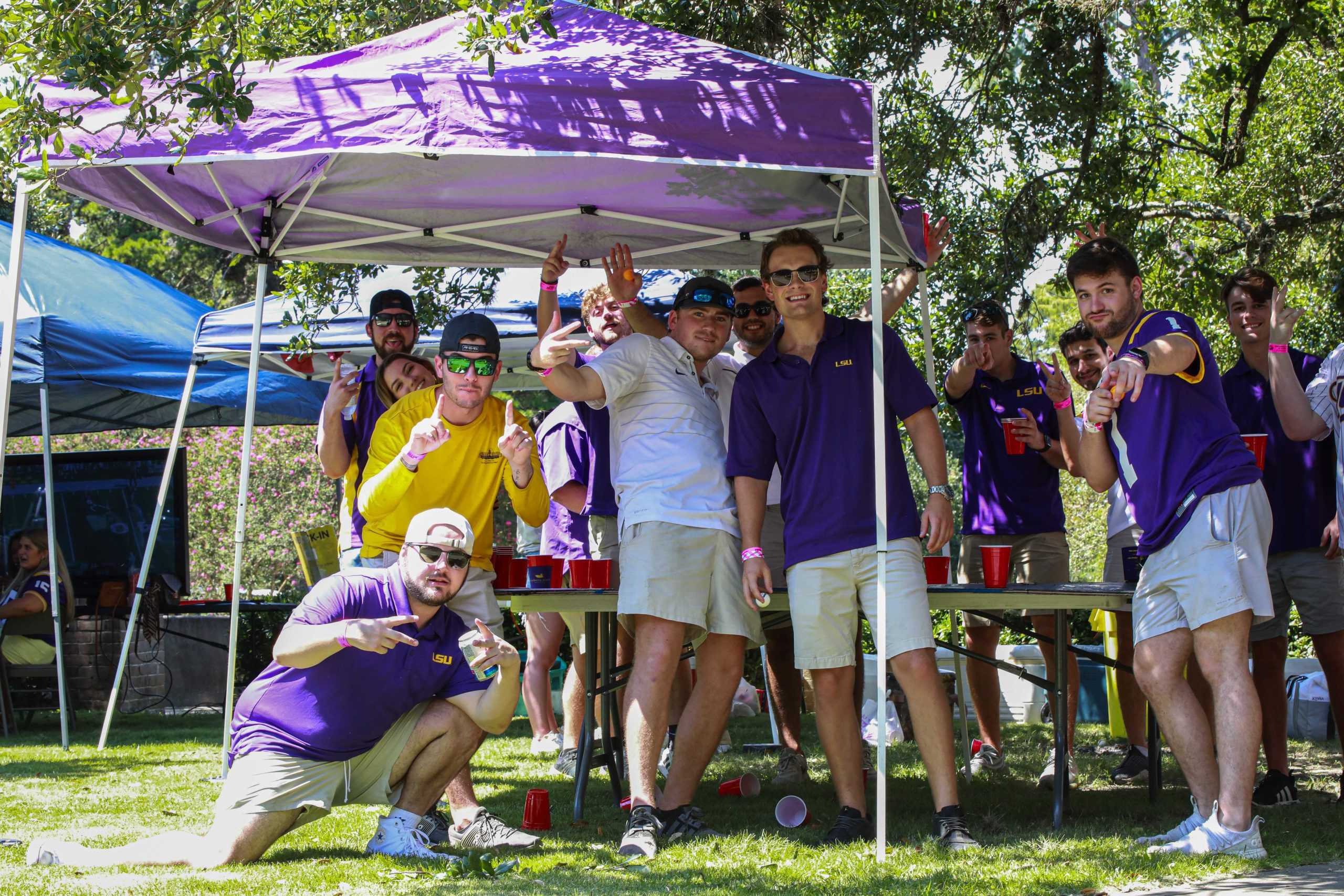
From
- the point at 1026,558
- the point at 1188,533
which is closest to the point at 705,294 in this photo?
the point at 1188,533

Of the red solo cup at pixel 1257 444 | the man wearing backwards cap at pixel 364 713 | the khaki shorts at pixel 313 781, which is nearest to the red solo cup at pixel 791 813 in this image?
the man wearing backwards cap at pixel 364 713

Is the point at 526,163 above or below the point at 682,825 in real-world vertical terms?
above

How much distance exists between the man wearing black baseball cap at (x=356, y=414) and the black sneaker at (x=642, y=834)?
4.54ft

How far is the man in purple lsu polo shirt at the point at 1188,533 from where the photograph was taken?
3.62 m

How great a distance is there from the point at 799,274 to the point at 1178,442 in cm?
130

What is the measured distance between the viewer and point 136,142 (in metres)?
4.09

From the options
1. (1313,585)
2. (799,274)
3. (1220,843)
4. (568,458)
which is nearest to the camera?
(1220,843)

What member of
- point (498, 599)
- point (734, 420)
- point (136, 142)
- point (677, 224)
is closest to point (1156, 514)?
point (734, 420)

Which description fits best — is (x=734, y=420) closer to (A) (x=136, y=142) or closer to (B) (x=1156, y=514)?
(B) (x=1156, y=514)

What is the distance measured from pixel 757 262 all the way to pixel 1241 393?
241 centimetres

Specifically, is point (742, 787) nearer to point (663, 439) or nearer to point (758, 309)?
point (663, 439)

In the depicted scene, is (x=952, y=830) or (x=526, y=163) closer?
A: (x=952, y=830)

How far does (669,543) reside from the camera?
13.5ft

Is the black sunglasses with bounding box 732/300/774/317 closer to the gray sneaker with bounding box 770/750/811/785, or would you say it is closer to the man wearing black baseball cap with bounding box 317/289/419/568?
Result: the man wearing black baseball cap with bounding box 317/289/419/568
